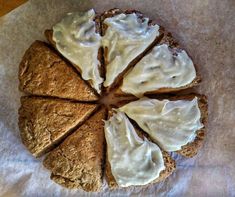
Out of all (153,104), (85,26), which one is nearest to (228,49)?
(153,104)

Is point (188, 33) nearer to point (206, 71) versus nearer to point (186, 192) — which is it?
point (206, 71)

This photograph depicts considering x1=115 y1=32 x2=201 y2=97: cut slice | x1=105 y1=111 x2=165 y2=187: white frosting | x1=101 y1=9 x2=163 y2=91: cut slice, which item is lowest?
x1=105 y1=111 x2=165 y2=187: white frosting

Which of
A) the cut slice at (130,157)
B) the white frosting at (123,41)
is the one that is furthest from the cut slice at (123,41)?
the cut slice at (130,157)

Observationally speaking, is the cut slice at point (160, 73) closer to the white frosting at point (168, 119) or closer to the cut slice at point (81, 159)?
the white frosting at point (168, 119)

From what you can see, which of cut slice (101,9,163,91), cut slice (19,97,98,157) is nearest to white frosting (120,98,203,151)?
cut slice (101,9,163,91)

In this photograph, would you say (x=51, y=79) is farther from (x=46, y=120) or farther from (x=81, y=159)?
(x=81, y=159)

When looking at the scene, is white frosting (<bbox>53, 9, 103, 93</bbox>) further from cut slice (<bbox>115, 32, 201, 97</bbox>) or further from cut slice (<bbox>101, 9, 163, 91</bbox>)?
cut slice (<bbox>115, 32, 201, 97</bbox>)
